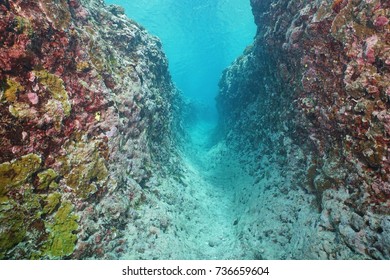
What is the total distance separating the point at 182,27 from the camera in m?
46.3

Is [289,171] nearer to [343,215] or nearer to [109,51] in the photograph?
[343,215]

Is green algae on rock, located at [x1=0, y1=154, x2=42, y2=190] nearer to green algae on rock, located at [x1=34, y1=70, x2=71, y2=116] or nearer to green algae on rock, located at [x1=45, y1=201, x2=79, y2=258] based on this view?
green algae on rock, located at [x1=45, y1=201, x2=79, y2=258]

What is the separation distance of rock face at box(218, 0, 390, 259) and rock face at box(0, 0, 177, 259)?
15.4 ft

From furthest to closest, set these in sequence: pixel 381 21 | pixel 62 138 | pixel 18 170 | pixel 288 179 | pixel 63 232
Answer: pixel 288 179 < pixel 62 138 < pixel 381 21 < pixel 63 232 < pixel 18 170

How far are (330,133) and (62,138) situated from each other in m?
6.75

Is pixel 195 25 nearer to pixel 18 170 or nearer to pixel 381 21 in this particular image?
pixel 381 21

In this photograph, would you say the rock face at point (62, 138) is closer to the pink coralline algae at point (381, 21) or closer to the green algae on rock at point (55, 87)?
the green algae on rock at point (55, 87)

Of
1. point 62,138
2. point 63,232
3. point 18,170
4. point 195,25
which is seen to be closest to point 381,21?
point 62,138

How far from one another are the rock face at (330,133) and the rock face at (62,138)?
4704mm

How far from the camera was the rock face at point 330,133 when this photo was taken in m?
5.12

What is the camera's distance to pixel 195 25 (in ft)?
150

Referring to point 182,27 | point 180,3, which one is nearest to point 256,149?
point 180,3

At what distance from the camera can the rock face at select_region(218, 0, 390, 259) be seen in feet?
16.8

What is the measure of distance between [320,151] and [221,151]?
29.0 feet
